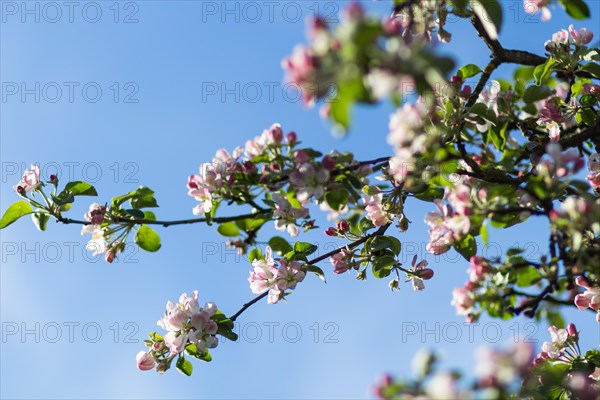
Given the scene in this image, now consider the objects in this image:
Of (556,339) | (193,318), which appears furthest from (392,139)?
(556,339)

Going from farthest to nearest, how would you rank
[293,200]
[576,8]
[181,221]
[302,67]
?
[181,221] → [293,200] → [576,8] → [302,67]

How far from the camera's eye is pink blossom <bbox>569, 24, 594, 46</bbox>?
3.42 m

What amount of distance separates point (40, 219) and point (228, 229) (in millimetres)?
897

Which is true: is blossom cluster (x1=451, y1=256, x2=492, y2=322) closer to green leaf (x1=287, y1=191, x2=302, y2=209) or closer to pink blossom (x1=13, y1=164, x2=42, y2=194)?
green leaf (x1=287, y1=191, x2=302, y2=209)

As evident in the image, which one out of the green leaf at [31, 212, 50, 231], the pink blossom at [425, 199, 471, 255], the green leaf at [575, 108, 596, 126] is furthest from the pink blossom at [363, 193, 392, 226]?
the green leaf at [31, 212, 50, 231]

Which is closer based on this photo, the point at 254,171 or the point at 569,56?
the point at 254,171

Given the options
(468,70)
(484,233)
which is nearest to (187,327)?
(484,233)

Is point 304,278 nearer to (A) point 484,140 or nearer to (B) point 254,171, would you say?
(B) point 254,171

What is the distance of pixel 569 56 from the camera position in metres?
3.45

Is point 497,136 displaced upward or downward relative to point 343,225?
upward

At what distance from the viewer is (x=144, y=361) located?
306 cm

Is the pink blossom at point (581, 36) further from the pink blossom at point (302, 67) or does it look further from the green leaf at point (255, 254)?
the pink blossom at point (302, 67)

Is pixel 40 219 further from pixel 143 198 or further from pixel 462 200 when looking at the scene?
pixel 462 200

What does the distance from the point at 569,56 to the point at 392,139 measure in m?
1.81
